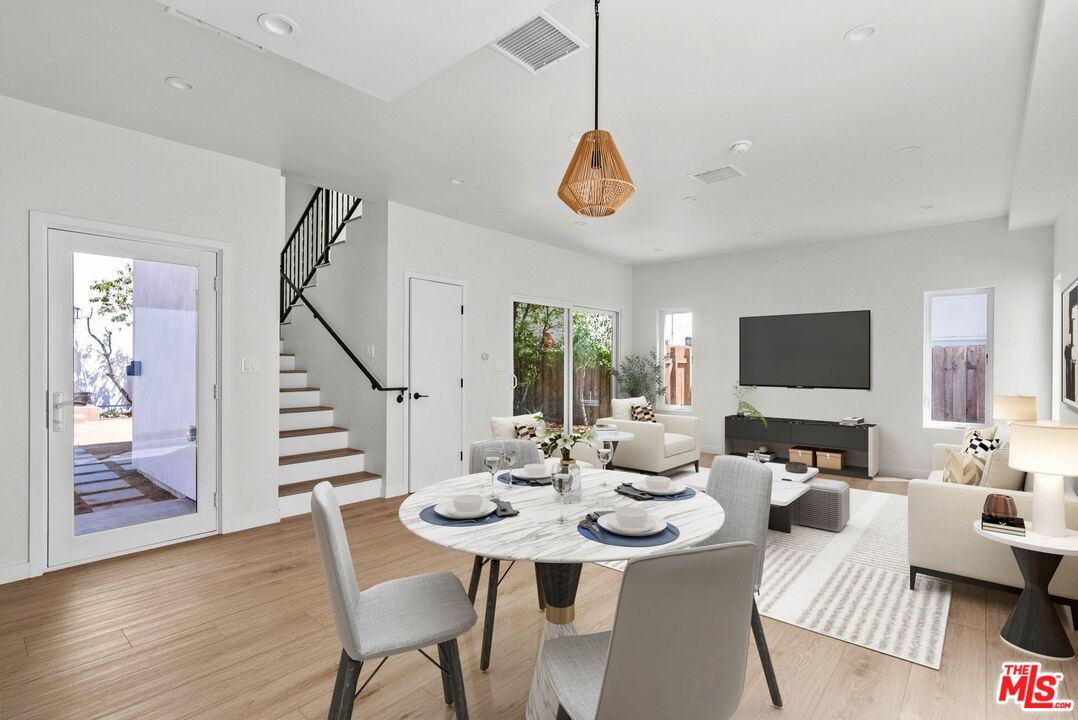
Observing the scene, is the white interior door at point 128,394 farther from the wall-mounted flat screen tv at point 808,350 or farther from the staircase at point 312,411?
the wall-mounted flat screen tv at point 808,350

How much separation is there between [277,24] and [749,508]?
2.65 metres

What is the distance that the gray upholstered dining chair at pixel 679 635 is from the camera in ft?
3.58

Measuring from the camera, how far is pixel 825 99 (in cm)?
296

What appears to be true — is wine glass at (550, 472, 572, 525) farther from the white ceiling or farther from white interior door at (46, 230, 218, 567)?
white interior door at (46, 230, 218, 567)

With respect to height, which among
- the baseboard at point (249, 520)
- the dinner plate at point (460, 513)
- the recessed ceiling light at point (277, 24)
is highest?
the recessed ceiling light at point (277, 24)

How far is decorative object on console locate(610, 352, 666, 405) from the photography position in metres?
7.56

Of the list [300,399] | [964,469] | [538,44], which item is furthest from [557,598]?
[300,399]

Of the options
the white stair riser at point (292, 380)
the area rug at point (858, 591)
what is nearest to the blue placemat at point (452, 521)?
the area rug at point (858, 591)

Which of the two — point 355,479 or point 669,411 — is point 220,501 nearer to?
point 355,479

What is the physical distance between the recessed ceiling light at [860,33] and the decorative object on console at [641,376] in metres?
5.43

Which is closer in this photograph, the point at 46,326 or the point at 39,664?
the point at 39,664

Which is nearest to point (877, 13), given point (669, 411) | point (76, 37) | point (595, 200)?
point (595, 200)

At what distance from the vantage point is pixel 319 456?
4926 millimetres

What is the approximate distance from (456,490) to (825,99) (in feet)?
9.41
